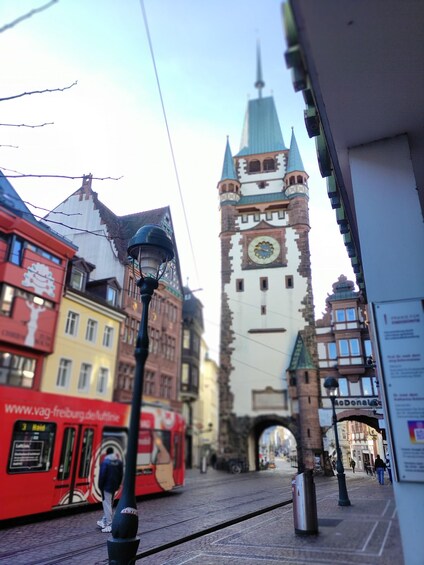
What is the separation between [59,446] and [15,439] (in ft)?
4.65

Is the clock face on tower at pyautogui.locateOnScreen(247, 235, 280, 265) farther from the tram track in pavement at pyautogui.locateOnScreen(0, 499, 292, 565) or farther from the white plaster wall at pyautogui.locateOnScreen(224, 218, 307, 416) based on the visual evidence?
the tram track in pavement at pyautogui.locateOnScreen(0, 499, 292, 565)

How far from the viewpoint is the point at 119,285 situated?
269 inches

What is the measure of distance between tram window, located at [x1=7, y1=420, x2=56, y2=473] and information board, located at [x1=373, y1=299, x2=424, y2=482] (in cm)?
912

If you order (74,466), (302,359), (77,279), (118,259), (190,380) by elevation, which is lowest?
(74,466)

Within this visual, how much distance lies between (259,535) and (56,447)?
6.71m

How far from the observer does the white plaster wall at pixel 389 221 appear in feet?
13.9

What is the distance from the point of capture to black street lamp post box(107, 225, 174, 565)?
4148mm

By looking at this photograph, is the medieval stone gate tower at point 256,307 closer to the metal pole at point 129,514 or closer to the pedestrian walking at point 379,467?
the pedestrian walking at point 379,467

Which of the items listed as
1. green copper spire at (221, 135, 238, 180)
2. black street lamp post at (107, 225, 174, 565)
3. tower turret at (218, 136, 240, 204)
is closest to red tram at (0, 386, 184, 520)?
black street lamp post at (107, 225, 174, 565)

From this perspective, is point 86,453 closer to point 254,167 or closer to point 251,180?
point 254,167

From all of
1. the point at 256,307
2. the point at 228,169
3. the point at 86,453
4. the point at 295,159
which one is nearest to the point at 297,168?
the point at 295,159

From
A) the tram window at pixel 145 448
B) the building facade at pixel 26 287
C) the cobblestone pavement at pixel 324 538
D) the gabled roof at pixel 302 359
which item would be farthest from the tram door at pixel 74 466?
the gabled roof at pixel 302 359

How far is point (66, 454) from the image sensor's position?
1148cm

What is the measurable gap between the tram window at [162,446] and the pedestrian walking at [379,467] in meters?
10.8
